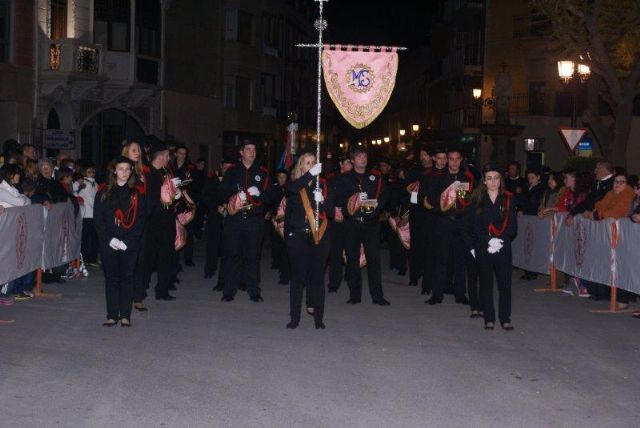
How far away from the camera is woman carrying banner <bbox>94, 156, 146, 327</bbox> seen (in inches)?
442

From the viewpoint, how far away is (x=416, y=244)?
51.8ft

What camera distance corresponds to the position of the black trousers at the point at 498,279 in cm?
1159

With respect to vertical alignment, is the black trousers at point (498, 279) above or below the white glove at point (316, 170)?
below

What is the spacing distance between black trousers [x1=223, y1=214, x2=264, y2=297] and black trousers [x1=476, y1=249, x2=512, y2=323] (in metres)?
3.25

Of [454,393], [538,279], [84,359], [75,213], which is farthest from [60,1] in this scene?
[454,393]

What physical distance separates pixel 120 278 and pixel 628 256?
246 inches

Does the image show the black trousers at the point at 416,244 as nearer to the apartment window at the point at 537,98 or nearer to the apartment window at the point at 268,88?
the apartment window at the point at 537,98

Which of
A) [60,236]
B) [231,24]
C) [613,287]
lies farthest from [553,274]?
[231,24]

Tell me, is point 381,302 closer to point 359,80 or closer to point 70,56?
point 359,80

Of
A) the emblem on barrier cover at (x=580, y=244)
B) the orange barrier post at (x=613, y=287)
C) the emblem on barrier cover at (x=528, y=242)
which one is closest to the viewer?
the orange barrier post at (x=613, y=287)

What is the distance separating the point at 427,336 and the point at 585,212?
4632 mm

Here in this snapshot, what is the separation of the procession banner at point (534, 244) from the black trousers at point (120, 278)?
7.54 meters

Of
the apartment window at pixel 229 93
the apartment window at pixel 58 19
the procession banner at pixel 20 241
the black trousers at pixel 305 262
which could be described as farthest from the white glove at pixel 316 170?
the apartment window at pixel 229 93

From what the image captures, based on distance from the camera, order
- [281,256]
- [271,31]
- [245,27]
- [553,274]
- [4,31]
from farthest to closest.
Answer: [271,31], [245,27], [4,31], [281,256], [553,274]
